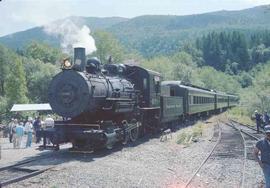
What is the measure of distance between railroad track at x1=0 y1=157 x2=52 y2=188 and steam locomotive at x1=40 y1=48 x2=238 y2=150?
2.60m

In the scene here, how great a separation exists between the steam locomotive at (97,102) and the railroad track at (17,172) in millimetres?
2599

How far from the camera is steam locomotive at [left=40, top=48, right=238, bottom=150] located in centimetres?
1586

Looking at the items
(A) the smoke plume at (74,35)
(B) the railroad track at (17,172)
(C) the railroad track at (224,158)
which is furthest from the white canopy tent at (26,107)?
(B) the railroad track at (17,172)

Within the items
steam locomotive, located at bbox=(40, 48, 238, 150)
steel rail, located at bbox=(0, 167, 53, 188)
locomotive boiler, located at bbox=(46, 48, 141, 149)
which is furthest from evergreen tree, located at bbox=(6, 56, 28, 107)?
steel rail, located at bbox=(0, 167, 53, 188)

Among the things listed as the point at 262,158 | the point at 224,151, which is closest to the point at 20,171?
the point at 262,158

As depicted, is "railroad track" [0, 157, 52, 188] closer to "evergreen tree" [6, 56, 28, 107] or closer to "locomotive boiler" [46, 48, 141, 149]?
"locomotive boiler" [46, 48, 141, 149]

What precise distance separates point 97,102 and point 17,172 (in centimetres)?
486

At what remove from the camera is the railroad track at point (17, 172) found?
11047mm

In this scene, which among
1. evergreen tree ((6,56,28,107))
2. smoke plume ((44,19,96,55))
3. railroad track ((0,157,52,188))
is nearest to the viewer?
railroad track ((0,157,52,188))

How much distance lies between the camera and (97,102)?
16547mm

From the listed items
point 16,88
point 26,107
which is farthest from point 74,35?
point 16,88

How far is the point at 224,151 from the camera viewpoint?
18.1 metres

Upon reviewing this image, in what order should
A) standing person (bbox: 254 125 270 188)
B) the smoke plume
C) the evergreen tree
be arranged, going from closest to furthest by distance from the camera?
standing person (bbox: 254 125 270 188) → the smoke plume → the evergreen tree

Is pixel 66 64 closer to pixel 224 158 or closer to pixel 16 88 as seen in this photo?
pixel 224 158
